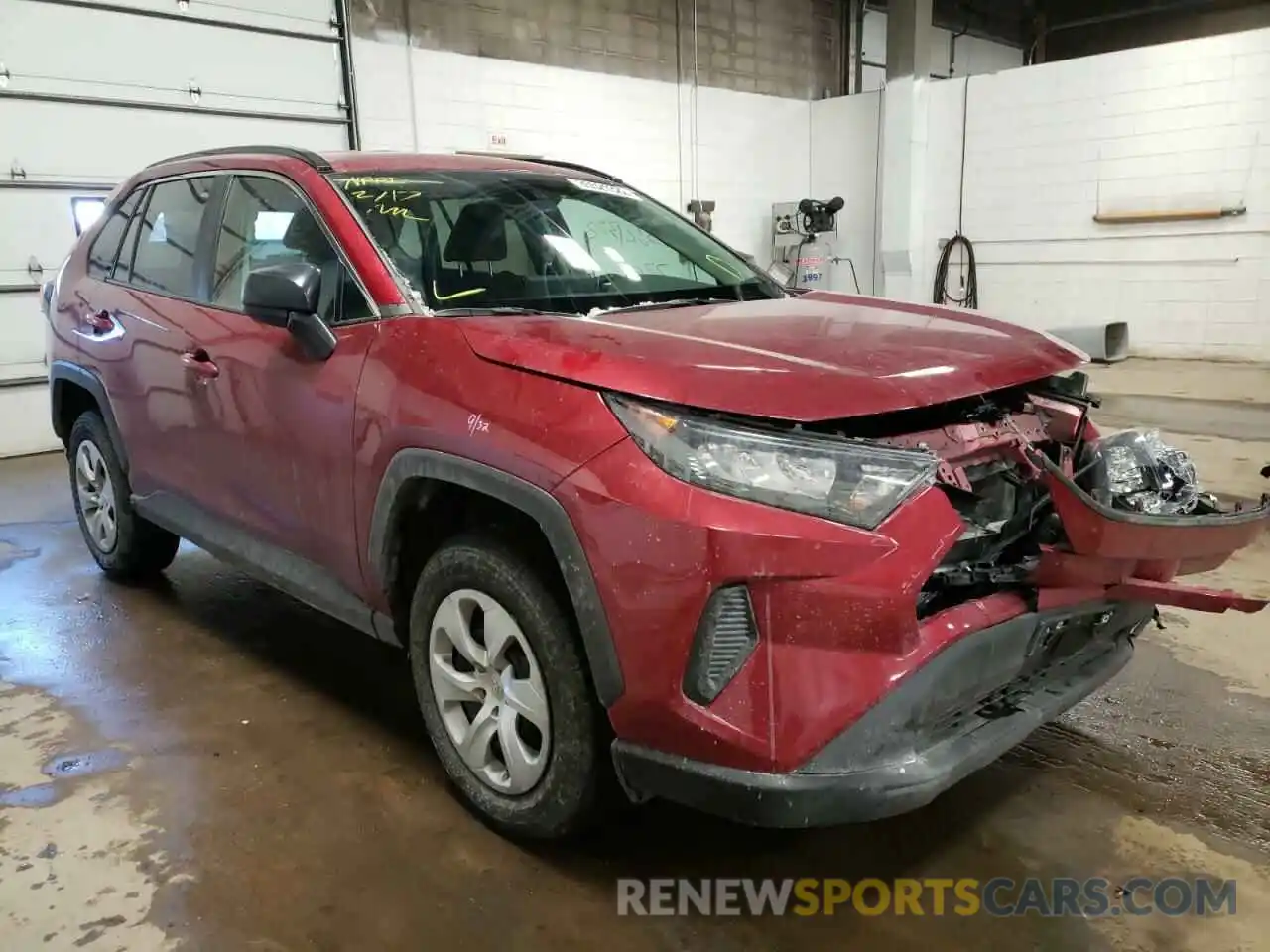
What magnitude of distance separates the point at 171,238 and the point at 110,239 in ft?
1.81

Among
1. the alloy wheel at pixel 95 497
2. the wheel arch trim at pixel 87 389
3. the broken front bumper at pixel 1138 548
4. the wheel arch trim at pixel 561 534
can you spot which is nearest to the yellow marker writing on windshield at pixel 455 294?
the wheel arch trim at pixel 561 534

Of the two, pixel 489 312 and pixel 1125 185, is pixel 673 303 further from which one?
pixel 1125 185

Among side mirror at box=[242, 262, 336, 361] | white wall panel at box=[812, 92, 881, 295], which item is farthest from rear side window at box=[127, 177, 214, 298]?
white wall panel at box=[812, 92, 881, 295]

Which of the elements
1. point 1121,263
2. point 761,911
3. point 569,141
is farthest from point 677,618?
point 1121,263

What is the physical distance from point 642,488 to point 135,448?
8.13 feet

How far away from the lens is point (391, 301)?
89.5 inches

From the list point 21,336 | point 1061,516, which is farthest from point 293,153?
point 21,336

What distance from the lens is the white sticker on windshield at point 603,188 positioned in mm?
3072

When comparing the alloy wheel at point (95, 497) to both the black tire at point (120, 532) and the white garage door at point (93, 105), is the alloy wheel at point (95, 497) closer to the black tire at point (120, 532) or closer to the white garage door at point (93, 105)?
the black tire at point (120, 532)

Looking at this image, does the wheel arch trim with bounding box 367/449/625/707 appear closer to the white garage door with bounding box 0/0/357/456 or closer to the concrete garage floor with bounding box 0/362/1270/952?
the concrete garage floor with bounding box 0/362/1270/952

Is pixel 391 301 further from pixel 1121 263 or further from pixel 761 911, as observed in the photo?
pixel 1121 263

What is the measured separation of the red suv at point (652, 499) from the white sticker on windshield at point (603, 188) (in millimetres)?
151

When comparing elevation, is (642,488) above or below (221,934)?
above

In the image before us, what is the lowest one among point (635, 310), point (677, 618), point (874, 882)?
point (874, 882)
